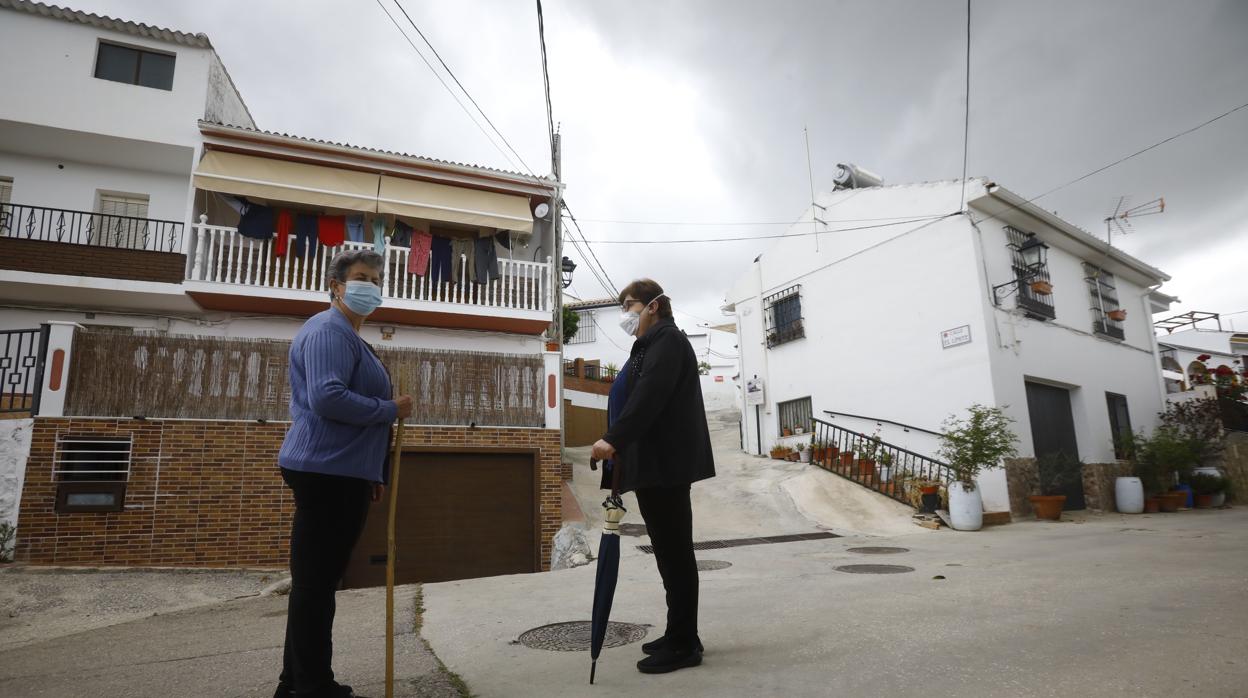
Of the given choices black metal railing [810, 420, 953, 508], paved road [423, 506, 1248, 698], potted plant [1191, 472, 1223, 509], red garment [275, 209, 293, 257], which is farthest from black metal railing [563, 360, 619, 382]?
potted plant [1191, 472, 1223, 509]

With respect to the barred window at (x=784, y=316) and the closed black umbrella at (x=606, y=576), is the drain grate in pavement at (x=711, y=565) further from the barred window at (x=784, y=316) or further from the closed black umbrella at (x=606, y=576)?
the barred window at (x=784, y=316)

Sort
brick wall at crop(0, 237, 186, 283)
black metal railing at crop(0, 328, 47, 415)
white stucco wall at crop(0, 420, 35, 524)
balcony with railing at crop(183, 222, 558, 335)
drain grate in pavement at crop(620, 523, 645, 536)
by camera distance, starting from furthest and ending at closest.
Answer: balcony with railing at crop(183, 222, 558, 335)
brick wall at crop(0, 237, 186, 283)
drain grate in pavement at crop(620, 523, 645, 536)
black metal railing at crop(0, 328, 47, 415)
white stucco wall at crop(0, 420, 35, 524)

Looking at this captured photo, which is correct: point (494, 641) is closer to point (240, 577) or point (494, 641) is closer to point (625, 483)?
point (625, 483)

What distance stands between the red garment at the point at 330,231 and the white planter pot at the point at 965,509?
9588 mm

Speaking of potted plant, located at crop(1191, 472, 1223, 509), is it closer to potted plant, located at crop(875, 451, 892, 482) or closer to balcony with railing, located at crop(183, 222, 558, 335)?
potted plant, located at crop(875, 451, 892, 482)

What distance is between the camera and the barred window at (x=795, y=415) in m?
13.2

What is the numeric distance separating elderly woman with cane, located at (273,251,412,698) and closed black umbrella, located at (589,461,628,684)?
2.58ft

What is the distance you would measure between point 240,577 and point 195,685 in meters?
4.59

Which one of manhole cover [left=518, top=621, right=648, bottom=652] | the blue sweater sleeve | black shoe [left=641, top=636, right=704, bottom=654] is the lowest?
manhole cover [left=518, top=621, right=648, bottom=652]

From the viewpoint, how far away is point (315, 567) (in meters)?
2.01

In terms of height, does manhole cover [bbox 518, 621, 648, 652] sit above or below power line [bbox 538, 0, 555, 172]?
below

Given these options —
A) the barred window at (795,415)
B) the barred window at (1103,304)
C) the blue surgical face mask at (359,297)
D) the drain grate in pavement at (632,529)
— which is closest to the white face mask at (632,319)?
the blue surgical face mask at (359,297)

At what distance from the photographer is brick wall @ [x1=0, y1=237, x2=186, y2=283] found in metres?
8.76

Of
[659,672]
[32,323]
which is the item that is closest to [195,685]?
[659,672]
